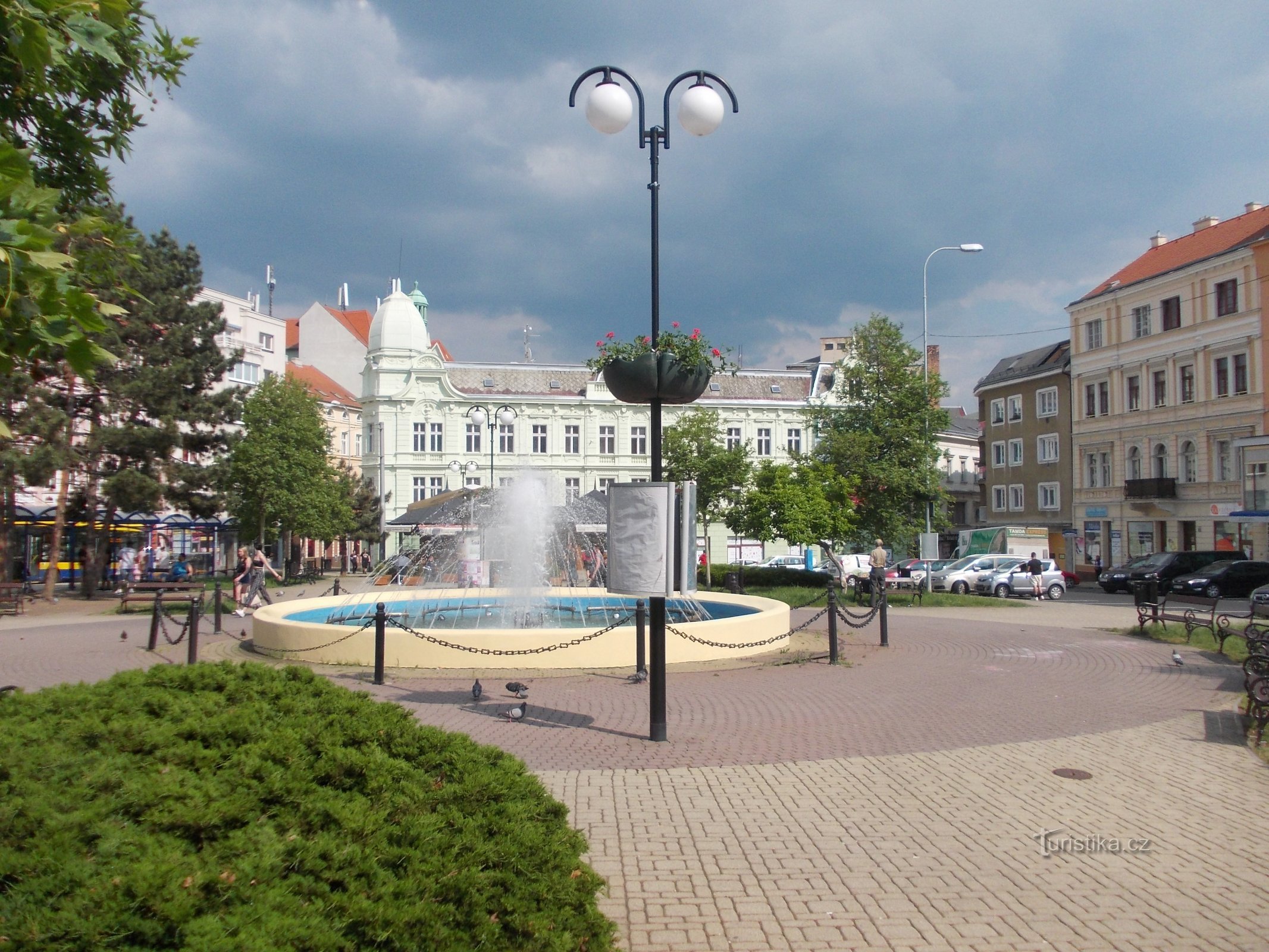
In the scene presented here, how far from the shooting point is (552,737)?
9.32 m

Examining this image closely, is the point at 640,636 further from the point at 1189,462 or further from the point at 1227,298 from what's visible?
the point at 1189,462

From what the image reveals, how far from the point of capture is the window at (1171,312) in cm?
4472

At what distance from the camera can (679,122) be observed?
30.4 ft

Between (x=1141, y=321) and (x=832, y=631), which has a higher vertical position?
(x=1141, y=321)

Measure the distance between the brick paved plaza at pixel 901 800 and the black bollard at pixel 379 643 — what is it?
302 millimetres

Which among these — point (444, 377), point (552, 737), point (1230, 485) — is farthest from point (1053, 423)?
point (552, 737)

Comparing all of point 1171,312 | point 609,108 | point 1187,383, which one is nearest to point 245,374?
point 1171,312

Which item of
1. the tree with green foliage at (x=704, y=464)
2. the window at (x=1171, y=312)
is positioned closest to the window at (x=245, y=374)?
the tree with green foliage at (x=704, y=464)

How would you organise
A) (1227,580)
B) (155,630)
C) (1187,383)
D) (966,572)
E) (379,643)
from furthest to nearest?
(1187,383), (966,572), (1227,580), (155,630), (379,643)

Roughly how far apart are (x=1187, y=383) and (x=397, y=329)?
4783cm

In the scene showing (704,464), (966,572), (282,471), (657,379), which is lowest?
(966,572)

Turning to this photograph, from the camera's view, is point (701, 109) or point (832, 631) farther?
point (832, 631)

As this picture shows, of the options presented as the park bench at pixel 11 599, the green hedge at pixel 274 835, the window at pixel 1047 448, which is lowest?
the park bench at pixel 11 599

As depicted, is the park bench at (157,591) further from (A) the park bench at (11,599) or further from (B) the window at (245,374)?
(B) the window at (245,374)
